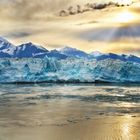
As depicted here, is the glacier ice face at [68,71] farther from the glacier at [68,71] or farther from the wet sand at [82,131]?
the wet sand at [82,131]

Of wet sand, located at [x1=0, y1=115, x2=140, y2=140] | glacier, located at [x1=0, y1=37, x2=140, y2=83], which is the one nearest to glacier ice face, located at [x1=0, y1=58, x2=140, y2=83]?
glacier, located at [x1=0, y1=37, x2=140, y2=83]

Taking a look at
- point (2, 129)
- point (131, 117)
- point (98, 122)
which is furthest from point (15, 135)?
point (131, 117)

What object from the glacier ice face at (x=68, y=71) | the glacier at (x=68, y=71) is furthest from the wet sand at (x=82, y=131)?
the glacier ice face at (x=68, y=71)

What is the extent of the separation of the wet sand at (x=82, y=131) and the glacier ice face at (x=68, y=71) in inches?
2098

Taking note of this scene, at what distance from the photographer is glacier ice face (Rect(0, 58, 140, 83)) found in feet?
240

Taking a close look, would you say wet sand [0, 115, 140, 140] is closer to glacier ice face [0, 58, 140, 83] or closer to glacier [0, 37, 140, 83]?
glacier [0, 37, 140, 83]

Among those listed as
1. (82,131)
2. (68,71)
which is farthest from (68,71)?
(82,131)

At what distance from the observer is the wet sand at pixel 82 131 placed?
46.9ft

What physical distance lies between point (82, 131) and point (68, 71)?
60.8m

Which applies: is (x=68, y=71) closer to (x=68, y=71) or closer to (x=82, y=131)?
(x=68, y=71)

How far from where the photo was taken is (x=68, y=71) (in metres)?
76.7

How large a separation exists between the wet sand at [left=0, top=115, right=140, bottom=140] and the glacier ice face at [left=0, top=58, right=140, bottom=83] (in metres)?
53.3

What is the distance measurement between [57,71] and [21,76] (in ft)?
22.8

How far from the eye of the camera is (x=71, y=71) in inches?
3031
